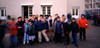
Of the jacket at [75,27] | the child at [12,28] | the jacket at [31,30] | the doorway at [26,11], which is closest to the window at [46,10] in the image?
the doorway at [26,11]

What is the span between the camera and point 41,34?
6875mm

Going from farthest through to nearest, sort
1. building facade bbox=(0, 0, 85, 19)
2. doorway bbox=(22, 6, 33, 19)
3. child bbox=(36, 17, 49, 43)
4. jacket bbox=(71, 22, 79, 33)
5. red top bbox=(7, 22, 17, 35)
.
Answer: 1. doorway bbox=(22, 6, 33, 19)
2. building facade bbox=(0, 0, 85, 19)
3. child bbox=(36, 17, 49, 43)
4. jacket bbox=(71, 22, 79, 33)
5. red top bbox=(7, 22, 17, 35)

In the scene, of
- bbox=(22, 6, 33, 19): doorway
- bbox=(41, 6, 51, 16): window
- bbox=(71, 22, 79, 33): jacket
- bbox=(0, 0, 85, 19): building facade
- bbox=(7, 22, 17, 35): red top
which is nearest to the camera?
bbox=(7, 22, 17, 35): red top

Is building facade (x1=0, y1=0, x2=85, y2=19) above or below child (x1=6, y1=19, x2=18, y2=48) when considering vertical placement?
above

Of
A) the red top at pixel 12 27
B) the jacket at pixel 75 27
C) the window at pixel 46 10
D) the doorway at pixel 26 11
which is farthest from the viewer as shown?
the doorway at pixel 26 11

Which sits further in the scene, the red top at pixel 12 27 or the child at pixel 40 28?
the child at pixel 40 28

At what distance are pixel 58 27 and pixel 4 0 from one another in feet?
37.4

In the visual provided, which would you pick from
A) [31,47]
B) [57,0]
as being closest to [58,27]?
[31,47]

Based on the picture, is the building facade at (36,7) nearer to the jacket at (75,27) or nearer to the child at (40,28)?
the child at (40,28)

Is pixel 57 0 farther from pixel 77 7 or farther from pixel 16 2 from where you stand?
pixel 77 7

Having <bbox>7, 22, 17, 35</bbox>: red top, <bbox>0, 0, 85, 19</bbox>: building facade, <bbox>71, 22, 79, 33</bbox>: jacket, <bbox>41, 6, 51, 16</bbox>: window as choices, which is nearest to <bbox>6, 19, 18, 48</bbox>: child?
<bbox>7, 22, 17, 35</bbox>: red top

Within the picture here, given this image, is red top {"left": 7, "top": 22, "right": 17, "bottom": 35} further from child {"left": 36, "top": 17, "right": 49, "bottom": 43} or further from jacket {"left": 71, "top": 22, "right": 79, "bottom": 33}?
jacket {"left": 71, "top": 22, "right": 79, "bottom": 33}

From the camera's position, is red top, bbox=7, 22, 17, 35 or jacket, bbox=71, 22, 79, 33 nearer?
red top, bbox=7, 22, 17, 35

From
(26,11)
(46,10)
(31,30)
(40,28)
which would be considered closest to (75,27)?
→ (40,28)
